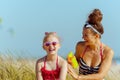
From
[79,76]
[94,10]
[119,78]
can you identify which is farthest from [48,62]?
[119,78]

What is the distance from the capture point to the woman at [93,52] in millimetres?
3416

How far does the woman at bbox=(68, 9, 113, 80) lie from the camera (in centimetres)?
342

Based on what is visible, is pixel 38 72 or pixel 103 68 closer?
pixel 38 72

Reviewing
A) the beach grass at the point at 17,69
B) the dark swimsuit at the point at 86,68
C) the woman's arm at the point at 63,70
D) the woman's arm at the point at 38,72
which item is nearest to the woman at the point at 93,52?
the dark swimsuit at the point at 86,68

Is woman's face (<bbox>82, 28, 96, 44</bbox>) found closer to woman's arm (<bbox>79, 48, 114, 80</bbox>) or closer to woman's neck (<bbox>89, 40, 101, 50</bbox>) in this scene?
woman's neck (<bbox>89, 40, 101, 50</bbox>)

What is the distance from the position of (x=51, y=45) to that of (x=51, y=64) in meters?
0.15

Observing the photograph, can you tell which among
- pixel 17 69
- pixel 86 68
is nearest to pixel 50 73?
pixel 86 68

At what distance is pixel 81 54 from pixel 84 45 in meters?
0.08

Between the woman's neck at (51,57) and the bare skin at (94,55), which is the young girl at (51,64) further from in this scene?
the bare skin at (94,55)

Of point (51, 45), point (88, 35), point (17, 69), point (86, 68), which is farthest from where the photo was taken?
point (17, 69)

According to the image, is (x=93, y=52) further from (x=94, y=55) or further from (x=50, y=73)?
(x=50, y=73)

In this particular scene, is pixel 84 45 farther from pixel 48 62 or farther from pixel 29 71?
pixel 29 71

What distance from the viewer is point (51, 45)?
3098mm

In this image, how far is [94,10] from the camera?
136 inches
